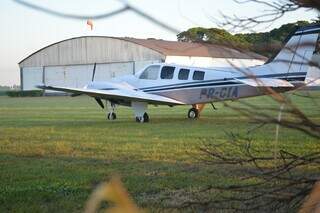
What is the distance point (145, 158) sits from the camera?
855 centimetres

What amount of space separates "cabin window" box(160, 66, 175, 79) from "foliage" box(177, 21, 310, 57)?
53.5 ft

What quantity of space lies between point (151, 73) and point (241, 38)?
1692cm

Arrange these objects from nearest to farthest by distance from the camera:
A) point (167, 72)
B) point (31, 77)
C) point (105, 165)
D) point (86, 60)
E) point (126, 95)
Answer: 1. point (105, 165)
2. point (126, 95)
3. point (167, 72)
4. point (86, 60)
5. point (31, 77)

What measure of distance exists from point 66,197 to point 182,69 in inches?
508

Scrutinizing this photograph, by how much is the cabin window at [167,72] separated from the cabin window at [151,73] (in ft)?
0.69

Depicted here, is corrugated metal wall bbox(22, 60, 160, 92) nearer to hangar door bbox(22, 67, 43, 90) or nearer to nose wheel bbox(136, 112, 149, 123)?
hangar door bbox(22, 67, 43, 90)

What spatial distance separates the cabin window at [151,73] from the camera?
18.7 meters

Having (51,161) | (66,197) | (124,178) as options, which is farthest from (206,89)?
(66,197)

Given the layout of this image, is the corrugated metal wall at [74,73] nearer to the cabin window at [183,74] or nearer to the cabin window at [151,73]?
the cabin window at [151,73]

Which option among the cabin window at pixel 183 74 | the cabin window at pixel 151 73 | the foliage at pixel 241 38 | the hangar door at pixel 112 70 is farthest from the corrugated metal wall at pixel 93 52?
the foliage at pixel 241 38

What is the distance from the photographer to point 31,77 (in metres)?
65.8

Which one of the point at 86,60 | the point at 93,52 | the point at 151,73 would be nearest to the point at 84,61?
the point at 86,60

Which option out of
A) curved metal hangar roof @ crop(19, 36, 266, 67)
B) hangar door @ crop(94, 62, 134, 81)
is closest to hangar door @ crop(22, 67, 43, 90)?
curved metal hangar roof @ crop(19, 36, 266, 67)

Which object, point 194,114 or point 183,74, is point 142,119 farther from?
point 194,114
